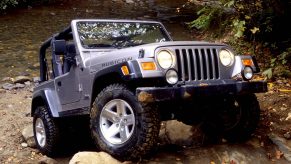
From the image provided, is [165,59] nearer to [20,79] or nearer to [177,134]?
[177,134]

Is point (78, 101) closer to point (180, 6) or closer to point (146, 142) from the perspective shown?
point (146, 142)

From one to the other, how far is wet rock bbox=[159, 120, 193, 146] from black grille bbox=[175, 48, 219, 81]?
118 centimetres

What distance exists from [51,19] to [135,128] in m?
17.4

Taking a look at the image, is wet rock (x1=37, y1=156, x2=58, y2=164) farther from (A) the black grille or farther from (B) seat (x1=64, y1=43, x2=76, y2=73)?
(A) the black grille

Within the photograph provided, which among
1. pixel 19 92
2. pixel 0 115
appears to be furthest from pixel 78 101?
pixel 19 92

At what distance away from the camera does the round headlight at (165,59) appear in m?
4.70

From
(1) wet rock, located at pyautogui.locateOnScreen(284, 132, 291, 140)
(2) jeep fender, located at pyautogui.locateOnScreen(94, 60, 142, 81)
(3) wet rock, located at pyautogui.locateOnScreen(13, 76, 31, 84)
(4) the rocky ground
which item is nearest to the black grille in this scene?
(2) jeep fender, located at pyautogui.locateOnScreen(94, 60, 142, 81)

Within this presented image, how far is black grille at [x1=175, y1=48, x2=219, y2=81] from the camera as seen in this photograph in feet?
15.7

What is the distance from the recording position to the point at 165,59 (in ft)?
15.5

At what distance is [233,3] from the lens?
360 inches

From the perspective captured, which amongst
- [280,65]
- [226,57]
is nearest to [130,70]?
[226,57]

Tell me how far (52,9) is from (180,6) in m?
7.87

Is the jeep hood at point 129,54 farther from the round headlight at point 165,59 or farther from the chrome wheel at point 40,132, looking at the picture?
the chrome wheel at point 40,132

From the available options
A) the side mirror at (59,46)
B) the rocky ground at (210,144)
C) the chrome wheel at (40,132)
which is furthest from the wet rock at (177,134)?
the chrome wheel at (40,132)
